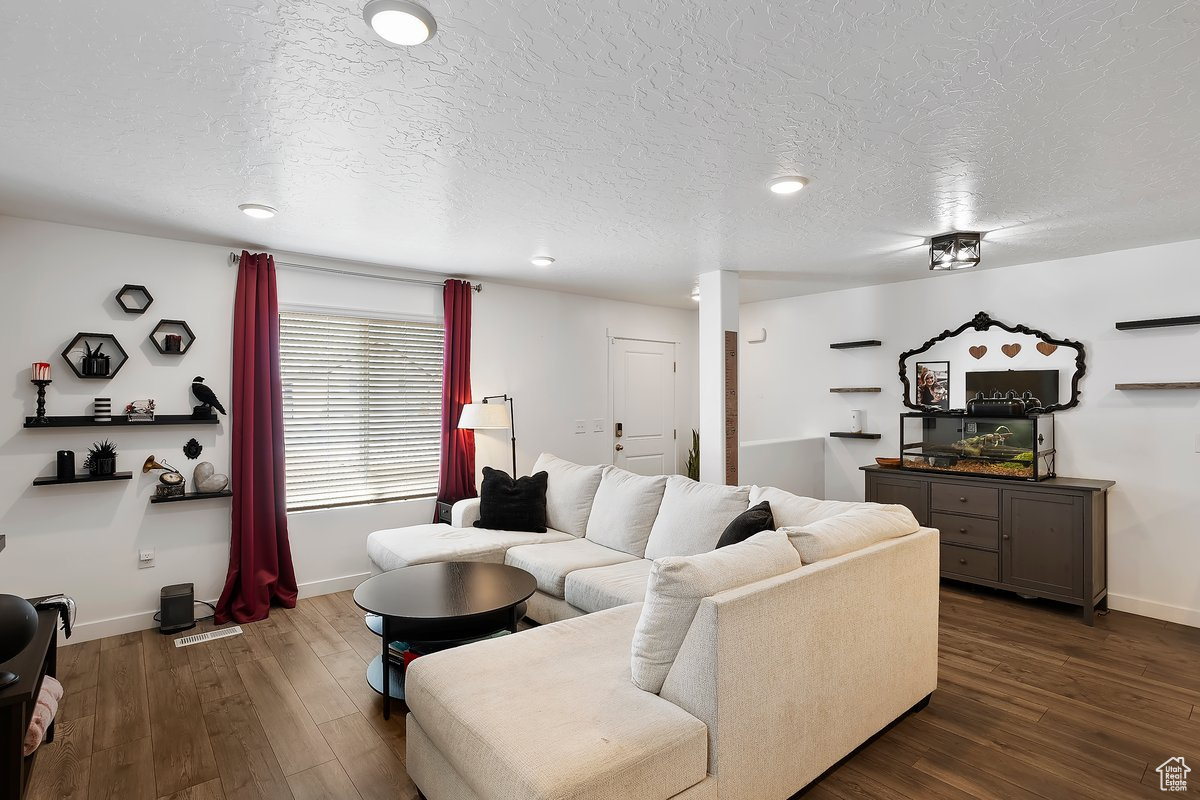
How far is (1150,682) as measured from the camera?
9.96 ft

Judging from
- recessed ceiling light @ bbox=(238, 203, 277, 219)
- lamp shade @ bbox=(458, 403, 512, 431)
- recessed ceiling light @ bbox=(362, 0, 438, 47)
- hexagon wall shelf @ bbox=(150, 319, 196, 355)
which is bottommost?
lamp shade @ bbox=(458, 403, 512, 431)

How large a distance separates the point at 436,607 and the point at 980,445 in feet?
12.8

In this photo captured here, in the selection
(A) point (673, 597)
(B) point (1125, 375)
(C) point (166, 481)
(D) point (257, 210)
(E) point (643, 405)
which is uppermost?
(D) point (257, 210)

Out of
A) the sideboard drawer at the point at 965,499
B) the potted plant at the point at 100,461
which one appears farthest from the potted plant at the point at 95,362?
the sideboard drawer at the point at 965,499

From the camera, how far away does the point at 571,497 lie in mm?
4297

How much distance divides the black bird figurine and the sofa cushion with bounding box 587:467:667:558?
2.51 m

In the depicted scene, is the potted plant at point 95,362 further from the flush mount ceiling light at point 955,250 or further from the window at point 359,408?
the flush mount ceiling light at point 955,250

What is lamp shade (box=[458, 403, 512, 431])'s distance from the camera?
466 cm

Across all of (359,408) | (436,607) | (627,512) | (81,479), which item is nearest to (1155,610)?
(627,512)

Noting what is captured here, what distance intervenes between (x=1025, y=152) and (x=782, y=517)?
1798 mm

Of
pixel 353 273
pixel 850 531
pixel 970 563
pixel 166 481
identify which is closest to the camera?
pixel 850 531

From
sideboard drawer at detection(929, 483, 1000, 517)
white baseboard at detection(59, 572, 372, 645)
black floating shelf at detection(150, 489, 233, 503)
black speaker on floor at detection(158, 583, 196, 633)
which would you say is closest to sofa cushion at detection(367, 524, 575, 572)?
black floating shelf at detection(150, 489, 233, 503)

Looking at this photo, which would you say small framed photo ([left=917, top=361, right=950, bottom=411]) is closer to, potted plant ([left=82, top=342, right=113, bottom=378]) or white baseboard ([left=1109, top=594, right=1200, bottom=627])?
white baseboard ([left=1109, top=594, right=1200, bottom=627])

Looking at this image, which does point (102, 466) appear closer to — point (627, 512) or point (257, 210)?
point (257, 210)
